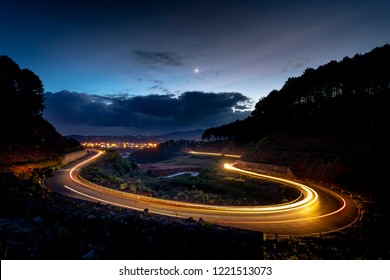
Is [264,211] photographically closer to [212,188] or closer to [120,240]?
[120,240]

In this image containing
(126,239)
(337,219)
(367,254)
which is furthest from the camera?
(337,219)

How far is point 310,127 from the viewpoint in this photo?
5962cm

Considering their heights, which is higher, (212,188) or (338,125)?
(338,125)

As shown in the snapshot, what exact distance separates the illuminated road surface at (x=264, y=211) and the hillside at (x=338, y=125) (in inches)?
280

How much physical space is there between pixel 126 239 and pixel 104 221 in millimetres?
2058

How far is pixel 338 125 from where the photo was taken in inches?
1994

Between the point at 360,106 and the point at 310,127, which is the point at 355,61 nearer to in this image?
the point at 360,106

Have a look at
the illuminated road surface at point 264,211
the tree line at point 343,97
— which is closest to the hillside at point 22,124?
the illuminated road surface at point 264,211

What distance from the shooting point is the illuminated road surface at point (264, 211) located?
69.4 ft

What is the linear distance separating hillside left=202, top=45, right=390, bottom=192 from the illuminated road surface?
710 cm

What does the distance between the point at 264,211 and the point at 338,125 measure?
37.3 metres

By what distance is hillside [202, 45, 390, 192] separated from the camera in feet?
121

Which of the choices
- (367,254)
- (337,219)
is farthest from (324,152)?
(367,254)

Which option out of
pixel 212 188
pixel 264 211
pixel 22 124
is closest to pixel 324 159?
pixel 212 188
